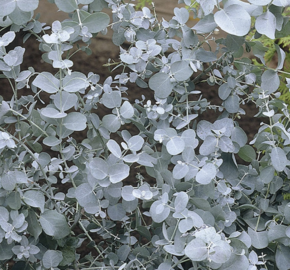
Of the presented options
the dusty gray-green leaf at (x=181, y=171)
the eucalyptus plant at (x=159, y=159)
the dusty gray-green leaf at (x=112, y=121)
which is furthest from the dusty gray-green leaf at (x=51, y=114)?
the dusty gray-green leaf at (x=181, y=171)

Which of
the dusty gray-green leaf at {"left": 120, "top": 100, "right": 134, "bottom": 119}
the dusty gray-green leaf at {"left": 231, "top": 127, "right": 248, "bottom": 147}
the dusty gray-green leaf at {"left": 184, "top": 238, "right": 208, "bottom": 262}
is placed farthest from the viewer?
the dusty gray-green leaf at {"left": 231, "top": 127, "right": 248, "bottom": 147}

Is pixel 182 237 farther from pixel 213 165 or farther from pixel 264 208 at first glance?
pixel 264 208

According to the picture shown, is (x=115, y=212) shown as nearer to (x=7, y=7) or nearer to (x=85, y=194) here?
(x=85, y=194)

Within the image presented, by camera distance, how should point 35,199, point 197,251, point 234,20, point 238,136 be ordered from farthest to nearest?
point 238,136, point 35,199, point 234,20, point 197,251

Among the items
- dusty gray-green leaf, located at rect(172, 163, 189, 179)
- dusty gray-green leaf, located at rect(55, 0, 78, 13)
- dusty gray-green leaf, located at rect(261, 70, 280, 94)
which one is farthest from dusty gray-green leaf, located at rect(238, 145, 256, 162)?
dusty gray-green leaf, located at rect(55, 0, 78, 13)

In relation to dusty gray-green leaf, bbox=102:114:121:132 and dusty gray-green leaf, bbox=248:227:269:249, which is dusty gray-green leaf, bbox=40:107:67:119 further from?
dusty gray-green leaf, bbox=248:227:269:249


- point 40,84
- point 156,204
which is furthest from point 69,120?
point 156,204

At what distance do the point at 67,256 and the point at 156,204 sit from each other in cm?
29

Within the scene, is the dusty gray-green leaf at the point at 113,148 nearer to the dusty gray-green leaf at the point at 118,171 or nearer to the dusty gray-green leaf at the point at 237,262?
the dusty gray-green leaf at the point at 118,171

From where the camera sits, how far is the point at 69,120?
760 mm

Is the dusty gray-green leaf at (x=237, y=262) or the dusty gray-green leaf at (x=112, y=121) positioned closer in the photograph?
the dusty gray-green leaf at (x=237, y=262)

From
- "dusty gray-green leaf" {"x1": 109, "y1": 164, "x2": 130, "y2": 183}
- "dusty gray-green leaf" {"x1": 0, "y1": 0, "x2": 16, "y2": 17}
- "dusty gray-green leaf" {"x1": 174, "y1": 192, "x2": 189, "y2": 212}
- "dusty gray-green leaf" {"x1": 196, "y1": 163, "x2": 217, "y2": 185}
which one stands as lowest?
"dusty gray-green leaf" {"x1": 174, "y1": 192, "x2": 189, "y2": 212}

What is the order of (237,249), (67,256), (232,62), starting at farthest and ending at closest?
(232,62) → (67,256) → (237,249)

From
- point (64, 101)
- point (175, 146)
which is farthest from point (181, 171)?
point (64, 101)
